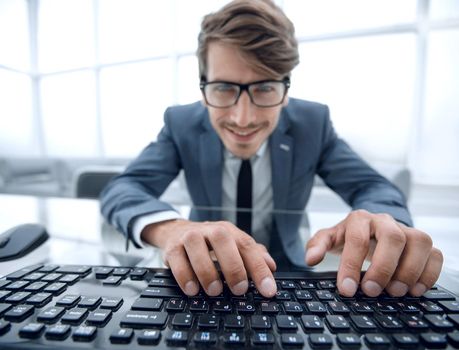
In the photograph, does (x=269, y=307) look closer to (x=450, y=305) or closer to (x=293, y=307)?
(x=293, y=307)

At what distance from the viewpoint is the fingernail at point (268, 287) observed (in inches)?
9.2

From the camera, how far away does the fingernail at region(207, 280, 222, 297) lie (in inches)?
9.4

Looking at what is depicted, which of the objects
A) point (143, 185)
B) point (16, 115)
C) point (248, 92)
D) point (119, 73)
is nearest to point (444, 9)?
point (248, 92)

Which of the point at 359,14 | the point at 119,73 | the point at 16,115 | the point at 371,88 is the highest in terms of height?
the point at 359,14

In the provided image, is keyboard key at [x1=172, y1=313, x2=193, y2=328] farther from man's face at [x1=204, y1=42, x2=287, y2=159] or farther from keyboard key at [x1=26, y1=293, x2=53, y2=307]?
man's face at [x1=204, y1=42, x2=287, y2=159]

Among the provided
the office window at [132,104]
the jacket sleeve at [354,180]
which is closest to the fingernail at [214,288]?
the jacket sleeve at [354,180]

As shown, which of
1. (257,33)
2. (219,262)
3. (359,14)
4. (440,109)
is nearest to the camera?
(219,262)

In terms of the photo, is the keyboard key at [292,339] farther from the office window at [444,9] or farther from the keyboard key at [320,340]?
the office window at [444,9]

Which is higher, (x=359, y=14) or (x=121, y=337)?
(x=359, y=14)

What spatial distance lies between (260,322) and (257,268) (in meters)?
0.07

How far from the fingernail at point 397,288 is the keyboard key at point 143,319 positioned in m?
0.20

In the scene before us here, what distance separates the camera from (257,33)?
0.60m

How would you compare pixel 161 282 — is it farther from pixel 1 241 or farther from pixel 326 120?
pixel 326 120

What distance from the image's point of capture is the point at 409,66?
1601 mm
